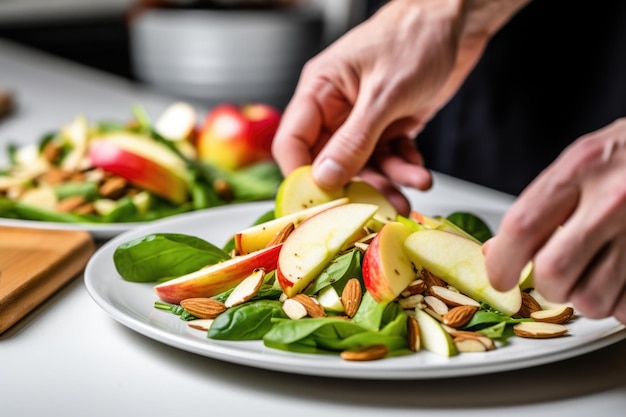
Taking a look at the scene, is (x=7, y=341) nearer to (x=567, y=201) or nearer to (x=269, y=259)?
(x=269, y=259)

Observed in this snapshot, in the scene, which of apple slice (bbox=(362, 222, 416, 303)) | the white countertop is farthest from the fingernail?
the white countertop

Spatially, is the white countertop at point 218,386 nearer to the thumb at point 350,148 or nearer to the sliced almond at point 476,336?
the sliced almond at point 476,336

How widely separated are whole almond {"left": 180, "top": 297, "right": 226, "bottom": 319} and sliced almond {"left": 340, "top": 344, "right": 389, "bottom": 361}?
0.53ft

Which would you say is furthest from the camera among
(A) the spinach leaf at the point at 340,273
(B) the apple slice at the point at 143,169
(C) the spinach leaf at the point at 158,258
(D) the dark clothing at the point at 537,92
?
(D) the dark clothing at the point at 537,92

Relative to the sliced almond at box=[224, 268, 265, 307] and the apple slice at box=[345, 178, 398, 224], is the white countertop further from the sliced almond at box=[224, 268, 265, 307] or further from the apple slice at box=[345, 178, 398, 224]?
the apple slice at box=[345, 178, 398, 224]

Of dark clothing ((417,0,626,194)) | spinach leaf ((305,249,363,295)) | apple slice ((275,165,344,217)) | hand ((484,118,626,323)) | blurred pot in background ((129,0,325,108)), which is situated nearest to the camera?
hand ((484,118,626,323))

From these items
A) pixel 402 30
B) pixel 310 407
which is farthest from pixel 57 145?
pixel 310 407

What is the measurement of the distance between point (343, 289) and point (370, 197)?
32 centimetres

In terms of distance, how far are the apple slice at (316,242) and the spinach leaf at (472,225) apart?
23 cm

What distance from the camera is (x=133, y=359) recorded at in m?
0.83

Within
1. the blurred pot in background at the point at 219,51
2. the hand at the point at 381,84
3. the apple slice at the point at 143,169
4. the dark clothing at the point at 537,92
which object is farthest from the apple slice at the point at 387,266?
the blurred pot in background at the point at 219,51

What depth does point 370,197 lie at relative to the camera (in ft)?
3.88

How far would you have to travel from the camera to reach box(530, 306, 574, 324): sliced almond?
856mm

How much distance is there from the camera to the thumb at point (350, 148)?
1.15 meters
